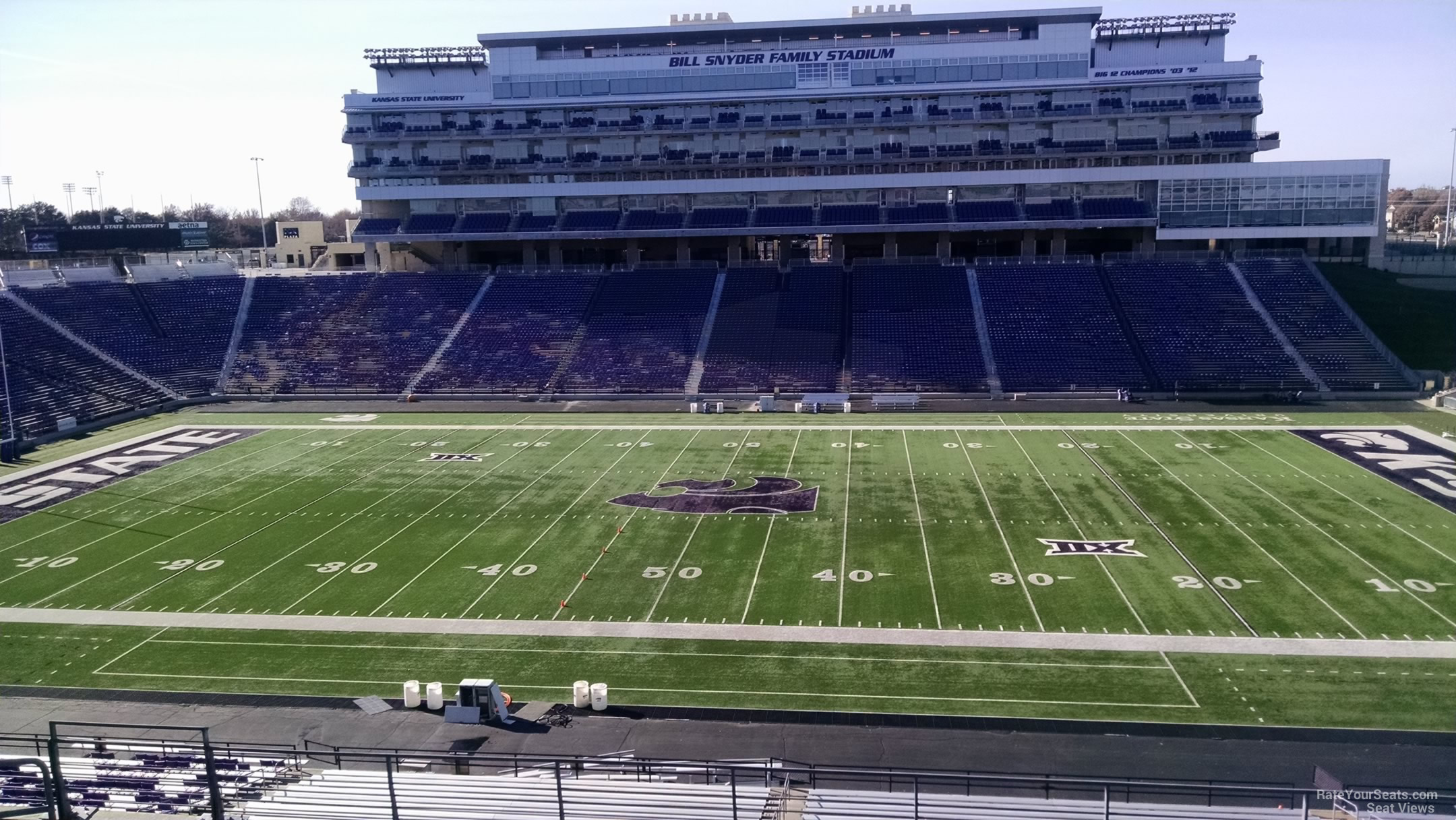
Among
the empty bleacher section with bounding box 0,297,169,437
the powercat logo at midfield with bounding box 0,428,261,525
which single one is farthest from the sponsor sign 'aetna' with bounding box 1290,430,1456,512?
the empty bleacher section with bounding box 0,297,169,437

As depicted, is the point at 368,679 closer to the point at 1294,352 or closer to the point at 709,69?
the point at 1294,352

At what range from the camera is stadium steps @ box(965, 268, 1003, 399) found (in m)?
47.7

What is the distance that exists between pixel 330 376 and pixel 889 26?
37.4 meters

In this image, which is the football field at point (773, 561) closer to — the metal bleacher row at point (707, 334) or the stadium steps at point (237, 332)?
the metal bleacher row at point (707, 334)

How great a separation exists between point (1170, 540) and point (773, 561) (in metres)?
10.3

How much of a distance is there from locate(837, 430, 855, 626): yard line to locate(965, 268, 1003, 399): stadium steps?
11.0 m

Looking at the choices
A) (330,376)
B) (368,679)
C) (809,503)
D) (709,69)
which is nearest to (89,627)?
(368,679)

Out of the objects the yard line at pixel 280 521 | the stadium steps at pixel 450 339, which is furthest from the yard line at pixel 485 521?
the stadium steps at pixel 450 339

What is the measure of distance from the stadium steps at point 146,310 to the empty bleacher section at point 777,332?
2967 centimetres

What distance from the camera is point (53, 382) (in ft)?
151

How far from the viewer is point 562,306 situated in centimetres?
5800

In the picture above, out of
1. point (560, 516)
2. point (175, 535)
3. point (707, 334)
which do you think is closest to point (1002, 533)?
point (560, 516)

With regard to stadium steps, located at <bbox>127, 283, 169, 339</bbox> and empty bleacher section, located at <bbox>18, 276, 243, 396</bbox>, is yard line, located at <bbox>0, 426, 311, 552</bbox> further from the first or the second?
stadium steps, located at <bbox>127, 283, 169, 339</bbox>

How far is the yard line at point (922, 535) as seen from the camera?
22.9 meters
